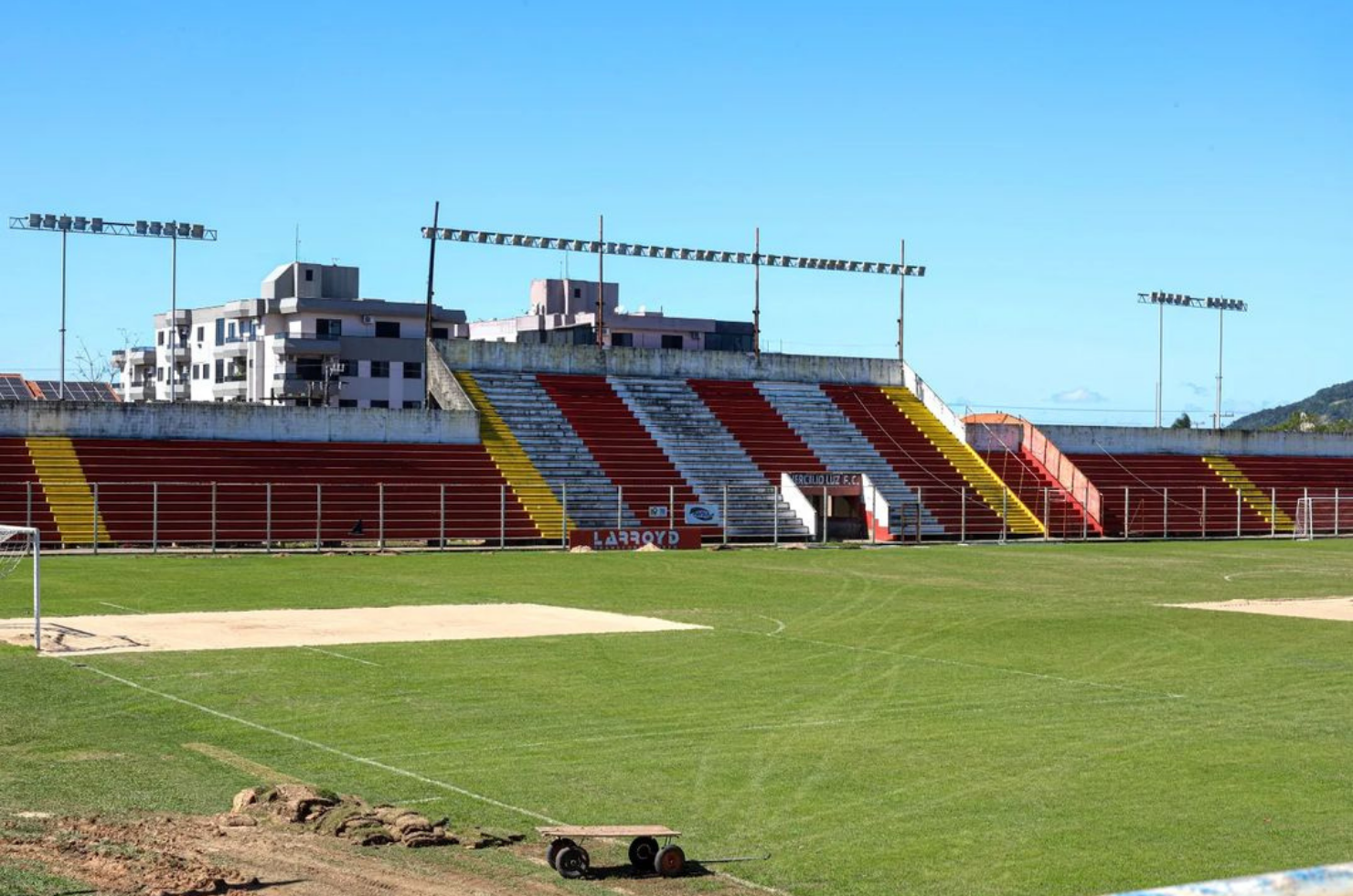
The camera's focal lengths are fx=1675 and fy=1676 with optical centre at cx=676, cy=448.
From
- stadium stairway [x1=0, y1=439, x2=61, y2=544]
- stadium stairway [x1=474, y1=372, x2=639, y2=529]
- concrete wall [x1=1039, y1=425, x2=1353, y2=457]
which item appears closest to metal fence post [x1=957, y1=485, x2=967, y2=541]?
A: stadium stairway [x1=474, y1=372, x2=639, y2=529]

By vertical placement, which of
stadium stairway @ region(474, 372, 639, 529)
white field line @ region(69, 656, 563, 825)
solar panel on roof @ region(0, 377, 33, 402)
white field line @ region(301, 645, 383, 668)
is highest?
solar panel on roof @ region(0, 377, 33, 402)

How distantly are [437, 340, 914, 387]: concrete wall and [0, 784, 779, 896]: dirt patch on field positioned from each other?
56011mm

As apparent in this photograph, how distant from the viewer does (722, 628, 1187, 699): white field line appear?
2133 cm

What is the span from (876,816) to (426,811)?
364 centimetres

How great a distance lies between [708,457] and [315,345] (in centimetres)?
5458

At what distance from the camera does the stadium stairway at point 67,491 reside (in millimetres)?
49500

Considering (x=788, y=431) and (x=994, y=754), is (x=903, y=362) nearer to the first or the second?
(x=788, y=431)

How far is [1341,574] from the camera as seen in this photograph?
45094mm

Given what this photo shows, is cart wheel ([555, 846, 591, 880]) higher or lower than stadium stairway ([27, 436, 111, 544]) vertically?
lower

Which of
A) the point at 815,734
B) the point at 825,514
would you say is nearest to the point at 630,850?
the point at 815,734

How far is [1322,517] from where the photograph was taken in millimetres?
73000

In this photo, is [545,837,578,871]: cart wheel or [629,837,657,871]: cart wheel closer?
[545,837,578,871]: cart wheel

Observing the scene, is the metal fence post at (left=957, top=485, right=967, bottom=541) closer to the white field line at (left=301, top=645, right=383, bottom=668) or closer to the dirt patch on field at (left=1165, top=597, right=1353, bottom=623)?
the dirt patch on field at (left=1165, top=597, right=1353, bottom=623)

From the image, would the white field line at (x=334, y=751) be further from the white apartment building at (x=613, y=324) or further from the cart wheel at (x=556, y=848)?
the white apartment building at (x=613, y=324)
